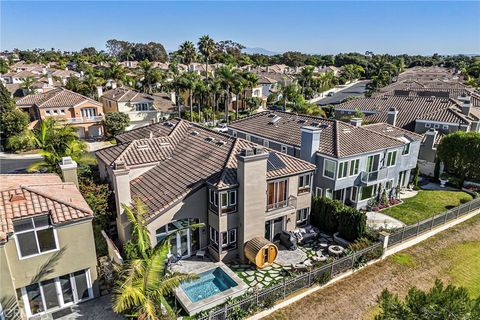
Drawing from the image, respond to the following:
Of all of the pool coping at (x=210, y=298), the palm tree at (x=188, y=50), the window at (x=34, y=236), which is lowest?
the pool coping at (x=210, y=298)

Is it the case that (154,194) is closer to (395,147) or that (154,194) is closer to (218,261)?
(218,261)

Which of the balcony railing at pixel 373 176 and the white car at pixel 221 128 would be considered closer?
the balcony railing at pixel 373 176

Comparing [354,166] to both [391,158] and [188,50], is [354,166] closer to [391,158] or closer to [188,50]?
[391,158]

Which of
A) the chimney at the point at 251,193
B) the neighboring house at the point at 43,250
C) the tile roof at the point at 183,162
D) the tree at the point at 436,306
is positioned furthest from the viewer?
the tile roof at the point at 183,162

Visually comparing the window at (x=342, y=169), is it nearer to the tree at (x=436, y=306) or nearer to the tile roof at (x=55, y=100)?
the tree at (x=436, y=306)

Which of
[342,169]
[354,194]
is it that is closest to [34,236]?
[342,169]

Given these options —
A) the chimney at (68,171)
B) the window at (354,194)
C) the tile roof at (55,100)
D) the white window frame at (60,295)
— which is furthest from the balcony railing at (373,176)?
the tile roof at (55,100)
